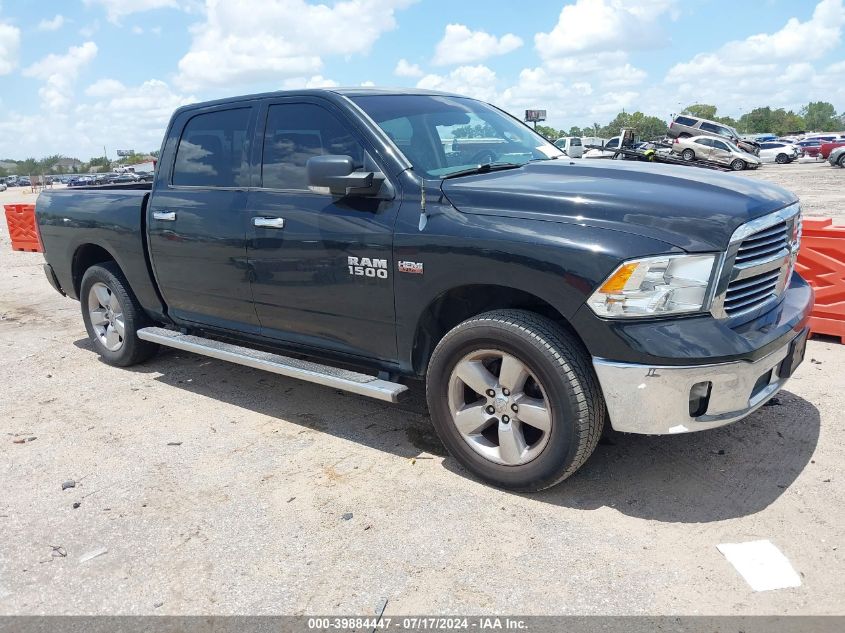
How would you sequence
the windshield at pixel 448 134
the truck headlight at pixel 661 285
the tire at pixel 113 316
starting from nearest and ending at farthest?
the truck headlight at pixel 661 285 < the windshield at pixel 448 134 < the tire at pixel 113 316

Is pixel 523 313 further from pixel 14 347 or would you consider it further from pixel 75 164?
pixel 75 164

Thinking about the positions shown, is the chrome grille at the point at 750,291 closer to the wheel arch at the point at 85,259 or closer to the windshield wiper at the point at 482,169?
the windshield wiper at the point at 482,169

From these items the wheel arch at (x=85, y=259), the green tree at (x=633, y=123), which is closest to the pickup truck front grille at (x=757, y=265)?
the wheel arch at (x=85, y=259)

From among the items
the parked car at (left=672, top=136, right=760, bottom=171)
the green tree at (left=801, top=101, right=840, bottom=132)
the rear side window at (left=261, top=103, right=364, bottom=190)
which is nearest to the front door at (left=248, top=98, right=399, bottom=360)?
the rear side window at (left=261, top=103, right=364, bottom=190)

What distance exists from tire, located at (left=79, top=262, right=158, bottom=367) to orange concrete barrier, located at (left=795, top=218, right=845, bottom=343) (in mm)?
5461

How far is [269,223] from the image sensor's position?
4.18m

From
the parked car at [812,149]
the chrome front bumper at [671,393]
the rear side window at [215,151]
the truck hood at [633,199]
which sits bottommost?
the parked car at [812,149]

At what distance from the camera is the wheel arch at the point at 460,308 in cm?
347

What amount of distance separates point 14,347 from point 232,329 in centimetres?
332

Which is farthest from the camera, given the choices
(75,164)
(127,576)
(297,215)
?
(75,164)

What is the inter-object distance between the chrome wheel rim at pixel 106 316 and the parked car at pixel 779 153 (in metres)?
45.1

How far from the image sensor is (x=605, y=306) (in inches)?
117

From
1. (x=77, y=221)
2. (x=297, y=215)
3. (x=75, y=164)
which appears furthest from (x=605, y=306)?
(x=75, y=164)

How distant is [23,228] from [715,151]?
29.7m
